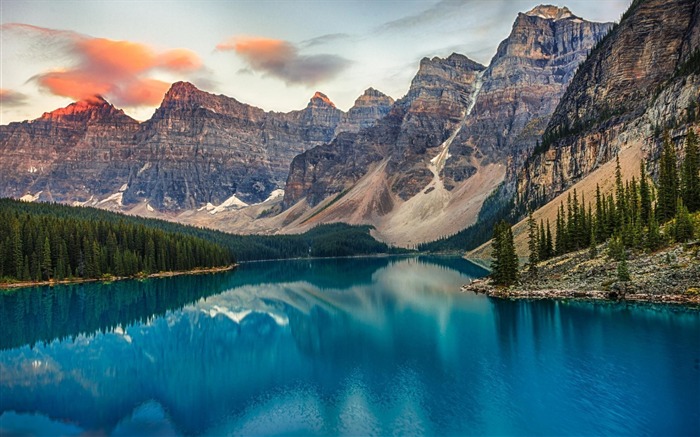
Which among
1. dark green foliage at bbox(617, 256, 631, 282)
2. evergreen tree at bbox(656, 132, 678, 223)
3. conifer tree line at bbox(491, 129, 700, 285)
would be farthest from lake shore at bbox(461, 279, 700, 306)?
evergreen tree at bbox(656, 132, 678, 223)

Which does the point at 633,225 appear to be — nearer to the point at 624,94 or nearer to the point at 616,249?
the point at 616,249

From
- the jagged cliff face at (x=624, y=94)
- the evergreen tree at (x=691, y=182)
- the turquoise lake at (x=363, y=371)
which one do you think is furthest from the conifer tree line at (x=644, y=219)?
the jagged cliff face at (x=624, y=94)

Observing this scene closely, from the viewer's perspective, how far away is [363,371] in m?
36.5

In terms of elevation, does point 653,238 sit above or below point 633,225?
below

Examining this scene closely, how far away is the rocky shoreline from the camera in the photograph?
4966 cm

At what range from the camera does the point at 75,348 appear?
48.5 metres

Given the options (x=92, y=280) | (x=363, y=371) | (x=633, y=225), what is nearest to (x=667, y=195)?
(x=633, y=225)

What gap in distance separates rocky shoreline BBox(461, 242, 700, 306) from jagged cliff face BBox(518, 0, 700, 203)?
5099 cm

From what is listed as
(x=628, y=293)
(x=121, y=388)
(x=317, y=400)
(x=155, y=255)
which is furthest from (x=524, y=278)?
(x=155, y=255)

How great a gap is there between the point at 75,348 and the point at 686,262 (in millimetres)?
60100

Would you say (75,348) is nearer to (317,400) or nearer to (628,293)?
(317,400)

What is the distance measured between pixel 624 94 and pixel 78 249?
142m

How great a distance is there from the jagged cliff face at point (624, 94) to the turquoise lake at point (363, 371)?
240 feet

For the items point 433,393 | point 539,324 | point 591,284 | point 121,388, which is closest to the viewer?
point 433,393
